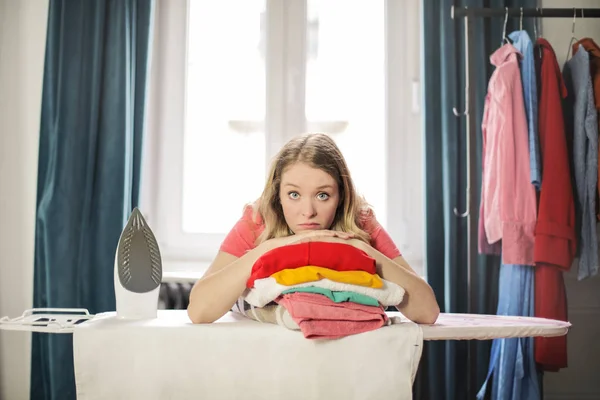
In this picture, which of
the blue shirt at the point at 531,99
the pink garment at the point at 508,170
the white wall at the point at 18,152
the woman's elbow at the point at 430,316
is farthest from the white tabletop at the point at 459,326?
the white wall at the point at 18,152

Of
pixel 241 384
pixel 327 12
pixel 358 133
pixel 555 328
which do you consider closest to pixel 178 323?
pixel 241 384

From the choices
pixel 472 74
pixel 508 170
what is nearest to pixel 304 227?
pixel 508 170

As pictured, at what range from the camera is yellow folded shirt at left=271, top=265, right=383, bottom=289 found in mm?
1119

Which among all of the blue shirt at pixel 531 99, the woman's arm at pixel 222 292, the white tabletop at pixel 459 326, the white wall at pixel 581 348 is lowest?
the white wall at pixel 581 348

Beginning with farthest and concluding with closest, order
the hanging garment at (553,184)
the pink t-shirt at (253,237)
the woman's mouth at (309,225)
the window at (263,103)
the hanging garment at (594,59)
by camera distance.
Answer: the window at (263,103) < the hanging garment at (594,59) < the hanging garment at (553,184) < the pink t-shirt at (253,237) < the woman's mouth at (309,225)

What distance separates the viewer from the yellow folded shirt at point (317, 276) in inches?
44.1

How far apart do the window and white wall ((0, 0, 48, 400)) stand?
1.63 feet

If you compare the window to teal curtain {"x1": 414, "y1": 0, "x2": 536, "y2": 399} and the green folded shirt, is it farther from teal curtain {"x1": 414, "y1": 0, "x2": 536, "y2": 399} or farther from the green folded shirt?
the green folded shirt

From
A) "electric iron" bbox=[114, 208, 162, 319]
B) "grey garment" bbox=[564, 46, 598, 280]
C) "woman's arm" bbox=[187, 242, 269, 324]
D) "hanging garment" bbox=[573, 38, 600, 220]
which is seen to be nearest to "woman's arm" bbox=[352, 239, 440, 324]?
"woman's arm" bbox=[187, 242, 269, 324]

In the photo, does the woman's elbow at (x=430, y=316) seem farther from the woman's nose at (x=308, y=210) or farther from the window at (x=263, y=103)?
the window at (x=263, y=103)

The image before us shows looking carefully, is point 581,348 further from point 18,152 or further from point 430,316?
point 18,152

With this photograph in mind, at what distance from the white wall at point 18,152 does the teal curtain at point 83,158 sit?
0.68ft

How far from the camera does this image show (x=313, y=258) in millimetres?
1144

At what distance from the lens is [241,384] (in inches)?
43.1
